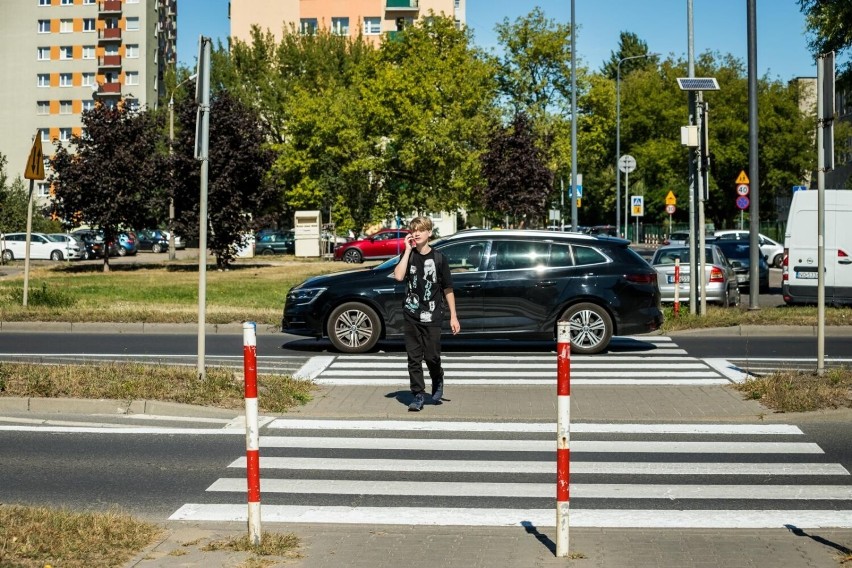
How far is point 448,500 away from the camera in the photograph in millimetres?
7871

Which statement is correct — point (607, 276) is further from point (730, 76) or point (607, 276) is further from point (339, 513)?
point (730, 76)

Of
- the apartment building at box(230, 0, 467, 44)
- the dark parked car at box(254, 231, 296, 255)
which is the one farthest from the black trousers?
the apartment building at box(230, 0, 467, 44)

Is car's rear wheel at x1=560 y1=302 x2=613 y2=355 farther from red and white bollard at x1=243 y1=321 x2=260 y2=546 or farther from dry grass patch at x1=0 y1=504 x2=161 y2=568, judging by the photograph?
red and white bollard at x1=243 y1=321 x2=260 y2=546

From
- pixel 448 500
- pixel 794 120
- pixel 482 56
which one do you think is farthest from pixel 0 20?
pixel 448 500

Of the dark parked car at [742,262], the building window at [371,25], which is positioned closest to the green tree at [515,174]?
the dark parked car at [742,262]

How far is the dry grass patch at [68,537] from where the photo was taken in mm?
6023

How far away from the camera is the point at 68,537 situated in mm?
6422

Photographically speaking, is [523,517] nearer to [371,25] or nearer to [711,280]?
[711,280]

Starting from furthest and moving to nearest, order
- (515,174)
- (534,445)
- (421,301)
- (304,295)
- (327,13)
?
(327,13)
(515,174)
(304,295)
(421,301)
(534,445)

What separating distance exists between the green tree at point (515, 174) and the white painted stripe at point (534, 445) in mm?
45134

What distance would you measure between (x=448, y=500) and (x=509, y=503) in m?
0.40

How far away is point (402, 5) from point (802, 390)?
8205 cm

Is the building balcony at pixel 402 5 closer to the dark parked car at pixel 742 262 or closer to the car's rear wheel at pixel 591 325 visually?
the dark parked car at pixel 742 262

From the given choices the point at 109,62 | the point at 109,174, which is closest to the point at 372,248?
the point at 109,174
